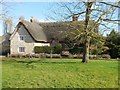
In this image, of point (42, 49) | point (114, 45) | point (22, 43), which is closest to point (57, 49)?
point (42, 49)

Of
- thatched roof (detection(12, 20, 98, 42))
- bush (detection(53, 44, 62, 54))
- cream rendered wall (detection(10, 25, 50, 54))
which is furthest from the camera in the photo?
cream rendered wall (detection(10, 25, 50, 54))

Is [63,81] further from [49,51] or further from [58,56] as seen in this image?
[49,51]

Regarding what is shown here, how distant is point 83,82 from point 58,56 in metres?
21.3

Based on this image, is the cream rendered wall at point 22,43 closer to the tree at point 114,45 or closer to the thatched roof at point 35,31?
the thatched roof at point 35,31

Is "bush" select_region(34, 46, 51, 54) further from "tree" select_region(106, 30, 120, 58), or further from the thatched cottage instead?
"tree" select_region(106, 30, 120, 58)

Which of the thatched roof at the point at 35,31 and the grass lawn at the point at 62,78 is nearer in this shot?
the grass lawn at the point at 62,78

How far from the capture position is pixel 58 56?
36.4 metres

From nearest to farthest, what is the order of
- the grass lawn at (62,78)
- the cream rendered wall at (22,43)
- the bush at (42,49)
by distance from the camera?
1. the grass lawn at (62,78)
2. the bush at (42,49)
3. the cream rendered wall at (22,43)

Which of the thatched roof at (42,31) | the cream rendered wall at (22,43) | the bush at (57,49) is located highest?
the thatched roof at (42,31)

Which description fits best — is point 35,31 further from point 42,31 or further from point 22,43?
point 22,43

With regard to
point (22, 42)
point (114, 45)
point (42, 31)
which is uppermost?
point (42, 31)

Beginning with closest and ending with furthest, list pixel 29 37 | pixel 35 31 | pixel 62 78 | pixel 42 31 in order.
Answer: pixel 62 78
pixel 29 37
pixel 35 31
pixel 42 31

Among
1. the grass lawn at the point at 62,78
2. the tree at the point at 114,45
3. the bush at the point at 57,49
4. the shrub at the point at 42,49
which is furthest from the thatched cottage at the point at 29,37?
the grass lawn at the point at 62,78

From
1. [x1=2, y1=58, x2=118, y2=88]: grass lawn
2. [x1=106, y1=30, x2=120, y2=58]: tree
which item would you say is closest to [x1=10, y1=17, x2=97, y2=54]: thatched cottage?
[x1=106, y1=30, x2=120, y2=58]: tree
